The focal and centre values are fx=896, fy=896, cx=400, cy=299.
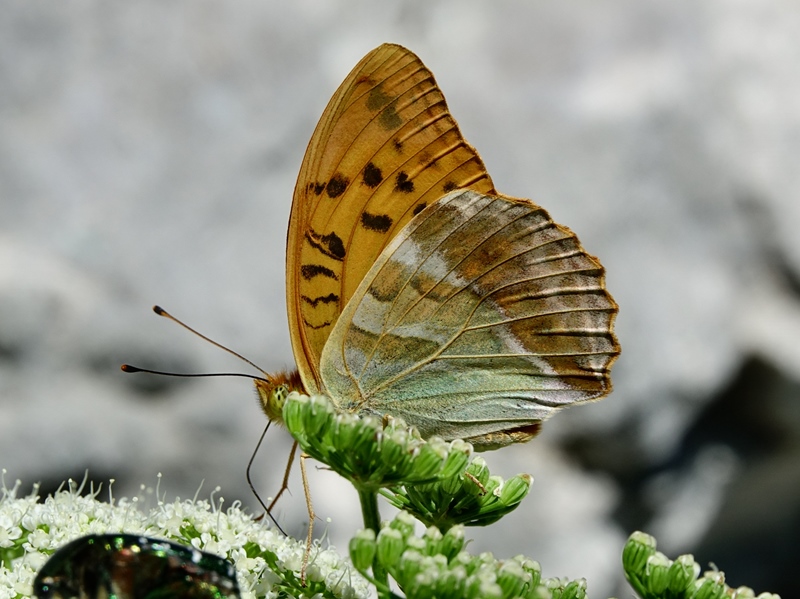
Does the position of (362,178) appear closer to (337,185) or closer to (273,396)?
(337,185)

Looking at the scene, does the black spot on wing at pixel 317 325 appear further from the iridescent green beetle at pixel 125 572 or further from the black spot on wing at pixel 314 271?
the iridescent green beetle at pixel 125 572

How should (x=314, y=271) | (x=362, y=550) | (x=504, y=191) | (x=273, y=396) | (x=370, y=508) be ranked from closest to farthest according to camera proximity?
1. (x=362, y=550)
2. (x=370, y=508)
3. (x=273, y=396)
4. (x=314, y=271)
5. (x=504, y=191)

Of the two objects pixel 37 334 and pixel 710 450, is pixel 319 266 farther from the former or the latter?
pixel 710 450

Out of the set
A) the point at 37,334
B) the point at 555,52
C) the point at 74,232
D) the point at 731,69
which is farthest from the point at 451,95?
the point at 37,334

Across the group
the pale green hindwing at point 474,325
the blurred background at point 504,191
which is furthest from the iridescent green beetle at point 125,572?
the blurred background at point 504,191

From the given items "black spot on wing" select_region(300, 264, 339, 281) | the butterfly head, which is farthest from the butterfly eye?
"black spot on wing" select_region(300, 264, 339, 281)

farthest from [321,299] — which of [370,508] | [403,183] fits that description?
[370,508]
